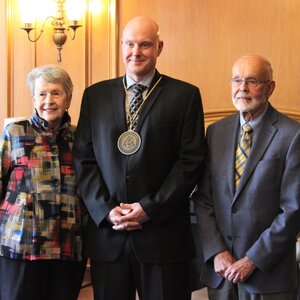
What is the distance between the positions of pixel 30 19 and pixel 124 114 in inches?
97.4

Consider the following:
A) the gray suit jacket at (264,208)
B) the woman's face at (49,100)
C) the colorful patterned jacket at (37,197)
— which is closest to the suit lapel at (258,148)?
the gray suit jacket at (264,208)

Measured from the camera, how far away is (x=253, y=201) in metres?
2.18

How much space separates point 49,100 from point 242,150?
811mm

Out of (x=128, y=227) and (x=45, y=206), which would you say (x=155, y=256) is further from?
(x=45, y=206)

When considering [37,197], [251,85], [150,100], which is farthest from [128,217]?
[251,85]

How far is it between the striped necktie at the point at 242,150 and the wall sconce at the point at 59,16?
252 centimetres

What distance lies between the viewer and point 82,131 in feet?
8.12

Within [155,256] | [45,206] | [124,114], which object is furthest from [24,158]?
[155,256]

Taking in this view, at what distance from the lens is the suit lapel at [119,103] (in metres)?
2.38

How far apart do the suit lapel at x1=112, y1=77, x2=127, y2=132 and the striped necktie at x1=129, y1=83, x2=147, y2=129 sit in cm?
3

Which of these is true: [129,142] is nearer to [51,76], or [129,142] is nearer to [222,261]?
[51,76]

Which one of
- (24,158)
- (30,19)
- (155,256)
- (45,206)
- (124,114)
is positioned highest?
(30,19)

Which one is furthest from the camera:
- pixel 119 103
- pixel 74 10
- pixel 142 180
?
pixel 74 10

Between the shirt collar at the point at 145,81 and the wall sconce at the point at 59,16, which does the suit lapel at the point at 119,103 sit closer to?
the shirt collar at the point at 145,81
